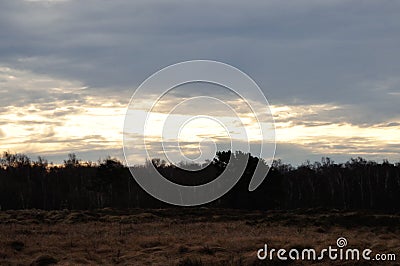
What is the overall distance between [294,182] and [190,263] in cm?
7364

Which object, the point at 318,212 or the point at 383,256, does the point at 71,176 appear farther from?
the point at 383,256

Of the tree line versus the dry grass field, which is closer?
the dry grass field

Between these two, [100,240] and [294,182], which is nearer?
[100,240]

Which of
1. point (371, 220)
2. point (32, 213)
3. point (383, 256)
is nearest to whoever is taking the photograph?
point (383, 256)

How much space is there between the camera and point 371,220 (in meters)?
34.0

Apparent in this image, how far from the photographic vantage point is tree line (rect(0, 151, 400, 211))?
190ft

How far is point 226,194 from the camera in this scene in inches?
2323

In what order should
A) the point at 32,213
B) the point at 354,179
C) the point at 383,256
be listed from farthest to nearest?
1. the point at 354,179
2. the point at 32,213
3. the point at 383,256

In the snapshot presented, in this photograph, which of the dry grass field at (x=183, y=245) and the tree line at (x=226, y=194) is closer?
the dry grass field at (x=183, y=245)

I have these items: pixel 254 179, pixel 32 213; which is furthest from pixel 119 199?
pixel 32 213

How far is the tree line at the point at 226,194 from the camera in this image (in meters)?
Result: 58.0

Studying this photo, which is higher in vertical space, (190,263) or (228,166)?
(228,166)

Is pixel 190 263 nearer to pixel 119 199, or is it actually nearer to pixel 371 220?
pixel 371 220

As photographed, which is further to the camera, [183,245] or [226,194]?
→ [226,194]
